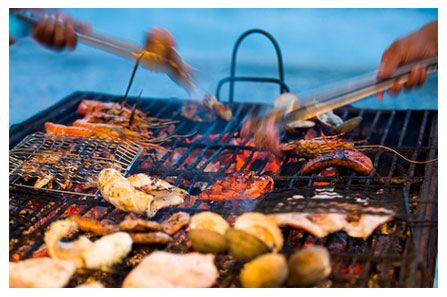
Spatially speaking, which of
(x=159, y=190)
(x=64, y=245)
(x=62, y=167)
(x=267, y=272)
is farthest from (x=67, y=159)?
(x=267, y=272)

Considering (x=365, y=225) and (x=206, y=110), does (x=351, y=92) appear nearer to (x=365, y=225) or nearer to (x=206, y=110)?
(x=365, y=225)

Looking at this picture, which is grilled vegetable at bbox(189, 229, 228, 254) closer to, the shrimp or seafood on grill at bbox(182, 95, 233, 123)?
the shrimp

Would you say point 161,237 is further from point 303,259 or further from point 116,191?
point 303,259

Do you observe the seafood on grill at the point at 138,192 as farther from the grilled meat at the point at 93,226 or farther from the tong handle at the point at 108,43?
the tong handle at the point at 108,43

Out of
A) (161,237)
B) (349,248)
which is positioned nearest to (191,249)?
(161,237)

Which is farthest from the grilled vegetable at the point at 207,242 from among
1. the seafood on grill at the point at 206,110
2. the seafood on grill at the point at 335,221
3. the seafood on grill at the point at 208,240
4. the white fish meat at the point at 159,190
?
the seafood on grill at the point at 206,110

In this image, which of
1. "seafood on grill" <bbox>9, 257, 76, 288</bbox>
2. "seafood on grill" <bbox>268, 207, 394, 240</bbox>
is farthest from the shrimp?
"seafood on grill" <bbox>268, 207, 394, 240</bbox>
